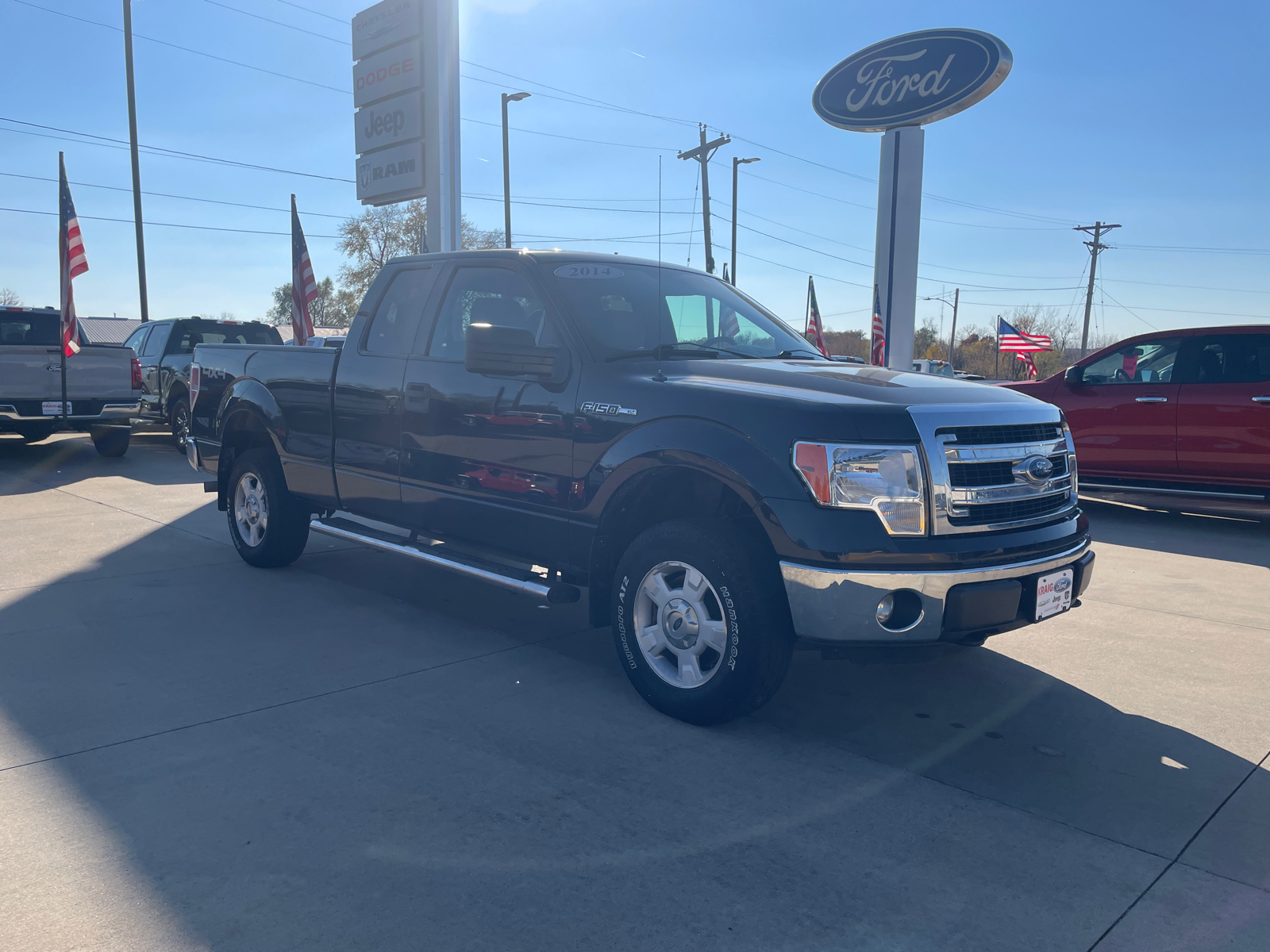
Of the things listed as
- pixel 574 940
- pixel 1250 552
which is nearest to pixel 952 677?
pixel 574 940

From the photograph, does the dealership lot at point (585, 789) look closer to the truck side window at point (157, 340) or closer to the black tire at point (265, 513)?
the black tire at point (265, 513)

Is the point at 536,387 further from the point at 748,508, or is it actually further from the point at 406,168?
the point at 406,168

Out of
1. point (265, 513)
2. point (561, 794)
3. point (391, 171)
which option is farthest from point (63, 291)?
point (561, 794)

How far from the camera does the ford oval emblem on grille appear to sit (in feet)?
12.6

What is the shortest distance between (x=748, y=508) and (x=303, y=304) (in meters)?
13.3

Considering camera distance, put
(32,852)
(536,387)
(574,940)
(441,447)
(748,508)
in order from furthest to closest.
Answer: (441,447) < (536,387) < (748,508) < (32,852) < (574,940)

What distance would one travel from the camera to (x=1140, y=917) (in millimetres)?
2584

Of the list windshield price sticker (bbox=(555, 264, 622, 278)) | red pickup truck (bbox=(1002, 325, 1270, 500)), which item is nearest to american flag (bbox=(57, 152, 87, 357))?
windshield price sticker (bbox=(555, 264, 622, 278))

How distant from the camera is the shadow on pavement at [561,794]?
8.46 feet

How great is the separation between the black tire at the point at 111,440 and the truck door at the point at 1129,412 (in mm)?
12139

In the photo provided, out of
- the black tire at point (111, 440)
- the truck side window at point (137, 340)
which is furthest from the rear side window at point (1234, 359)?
the truck side window at point (137, 340)

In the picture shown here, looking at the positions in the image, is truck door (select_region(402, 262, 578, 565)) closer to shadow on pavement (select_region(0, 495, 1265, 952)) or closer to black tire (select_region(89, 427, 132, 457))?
shadow on pavement (select_region(0, 495, 1265, 952))

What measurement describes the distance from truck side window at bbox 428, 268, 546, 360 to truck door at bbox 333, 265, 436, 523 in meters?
0.23

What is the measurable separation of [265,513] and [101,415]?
293 inches
